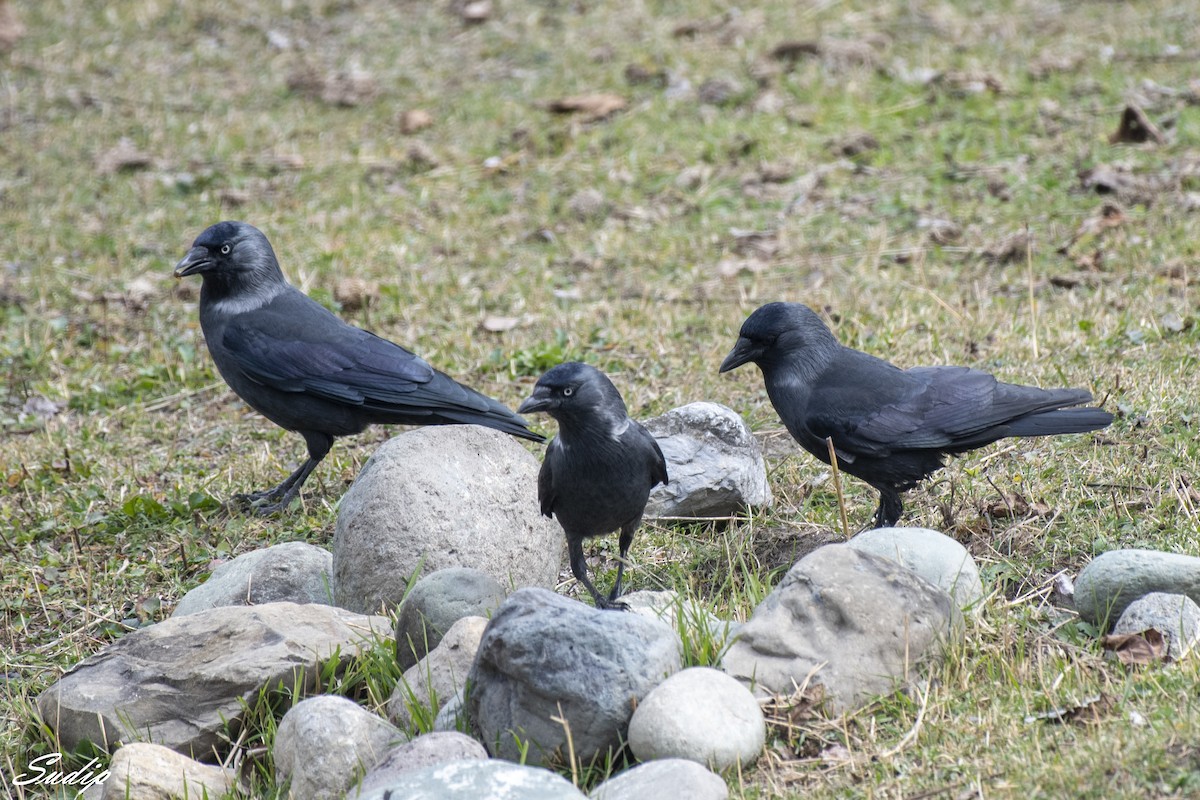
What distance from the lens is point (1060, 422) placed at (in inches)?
198

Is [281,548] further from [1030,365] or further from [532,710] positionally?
[1030,365]

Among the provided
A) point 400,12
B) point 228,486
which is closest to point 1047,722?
point 228,486

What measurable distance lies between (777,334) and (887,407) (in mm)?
553

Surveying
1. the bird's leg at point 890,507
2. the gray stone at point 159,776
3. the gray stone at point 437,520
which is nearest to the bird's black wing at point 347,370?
the gray stone at point 437,520

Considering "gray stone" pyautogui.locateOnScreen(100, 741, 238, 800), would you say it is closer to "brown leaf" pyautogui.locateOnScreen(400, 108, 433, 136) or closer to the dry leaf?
the dry leaf

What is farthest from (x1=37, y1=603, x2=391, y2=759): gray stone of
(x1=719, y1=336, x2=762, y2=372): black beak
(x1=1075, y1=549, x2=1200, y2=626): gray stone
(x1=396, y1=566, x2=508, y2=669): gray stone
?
(x1=1075, y1=549, x2=1200, y2=626): gray stone

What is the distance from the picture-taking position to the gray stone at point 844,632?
12.6 feet

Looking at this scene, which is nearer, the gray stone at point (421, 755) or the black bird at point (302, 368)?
the gray stone at point (421, 755)

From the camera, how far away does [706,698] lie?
11.9ft

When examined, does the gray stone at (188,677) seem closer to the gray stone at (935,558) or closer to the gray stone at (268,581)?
the gray stone at (268,581)

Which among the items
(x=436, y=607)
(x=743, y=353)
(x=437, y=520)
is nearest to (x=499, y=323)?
(x=743, y=353)

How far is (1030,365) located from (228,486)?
4.03 meters

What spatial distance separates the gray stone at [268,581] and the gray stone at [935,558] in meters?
2.10

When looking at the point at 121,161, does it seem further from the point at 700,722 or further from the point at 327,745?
the point at 700,722
